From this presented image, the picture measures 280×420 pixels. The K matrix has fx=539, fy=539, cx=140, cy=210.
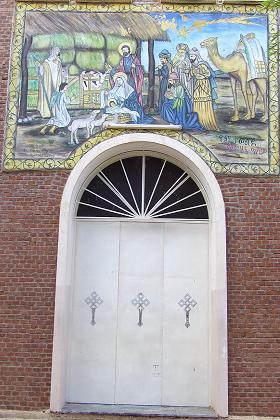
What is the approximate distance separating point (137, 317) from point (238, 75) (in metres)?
4.79

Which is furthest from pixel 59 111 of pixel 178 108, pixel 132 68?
pixel 178 108

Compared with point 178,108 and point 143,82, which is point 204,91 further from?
point 143,82

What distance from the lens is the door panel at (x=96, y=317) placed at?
9266 millimetres

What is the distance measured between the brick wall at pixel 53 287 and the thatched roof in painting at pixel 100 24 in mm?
1947

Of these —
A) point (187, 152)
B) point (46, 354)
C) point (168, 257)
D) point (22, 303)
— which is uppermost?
point (187, 152)

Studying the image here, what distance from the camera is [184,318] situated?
9.49 meters

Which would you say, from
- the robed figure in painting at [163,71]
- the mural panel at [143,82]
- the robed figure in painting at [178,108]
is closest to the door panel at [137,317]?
the mural panel at [143,82]

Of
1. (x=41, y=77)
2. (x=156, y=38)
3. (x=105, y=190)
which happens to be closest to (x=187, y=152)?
(x=105, y=190)

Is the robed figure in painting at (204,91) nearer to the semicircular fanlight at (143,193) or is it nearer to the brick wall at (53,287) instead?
the semicircular fanlight at (143,193)

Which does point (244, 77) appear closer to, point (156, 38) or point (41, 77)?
point (156, 38)

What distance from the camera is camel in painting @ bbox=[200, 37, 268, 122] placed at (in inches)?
388

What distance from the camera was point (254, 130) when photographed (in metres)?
9.74

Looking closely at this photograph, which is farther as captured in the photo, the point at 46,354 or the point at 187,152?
the point at 187,152

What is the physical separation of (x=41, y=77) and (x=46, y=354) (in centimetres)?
497
